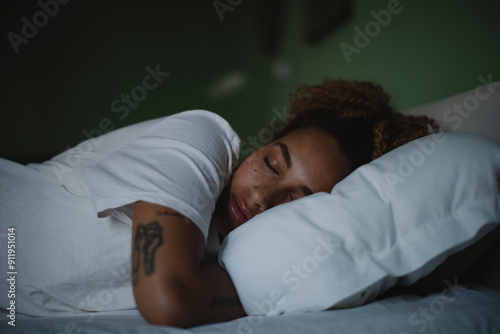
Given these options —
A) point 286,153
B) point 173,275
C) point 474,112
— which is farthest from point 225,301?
point 474,112

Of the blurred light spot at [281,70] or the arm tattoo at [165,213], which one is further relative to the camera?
the blurred light spot at [281,70]

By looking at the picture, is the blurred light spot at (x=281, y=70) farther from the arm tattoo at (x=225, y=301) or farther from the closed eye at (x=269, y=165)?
the arm tattoo at (x=225, y=301)

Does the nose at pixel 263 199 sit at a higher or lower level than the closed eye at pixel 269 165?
lower

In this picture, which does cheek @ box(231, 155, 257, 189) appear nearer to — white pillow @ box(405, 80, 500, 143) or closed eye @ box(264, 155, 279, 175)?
closed eye @ box(264, 155, 279, 175)

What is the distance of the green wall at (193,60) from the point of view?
1093 millimetres

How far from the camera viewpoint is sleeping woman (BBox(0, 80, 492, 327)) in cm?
50

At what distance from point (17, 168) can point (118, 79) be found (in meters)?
0.78

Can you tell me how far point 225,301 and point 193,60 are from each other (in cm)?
133

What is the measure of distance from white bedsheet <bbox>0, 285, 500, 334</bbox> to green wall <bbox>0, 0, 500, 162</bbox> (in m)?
0.76

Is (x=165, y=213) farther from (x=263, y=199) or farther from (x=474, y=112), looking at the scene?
(x=474, y=112)

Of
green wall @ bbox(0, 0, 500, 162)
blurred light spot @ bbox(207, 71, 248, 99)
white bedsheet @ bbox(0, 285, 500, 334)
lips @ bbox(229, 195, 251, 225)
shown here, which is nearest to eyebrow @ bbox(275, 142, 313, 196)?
lips @ bbox(229, 195, 251, 225)

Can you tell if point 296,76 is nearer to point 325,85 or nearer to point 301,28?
point 301,28

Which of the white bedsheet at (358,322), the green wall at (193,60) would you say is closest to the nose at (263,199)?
the white bedsheet at (358,322)

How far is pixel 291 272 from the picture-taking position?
504mm
